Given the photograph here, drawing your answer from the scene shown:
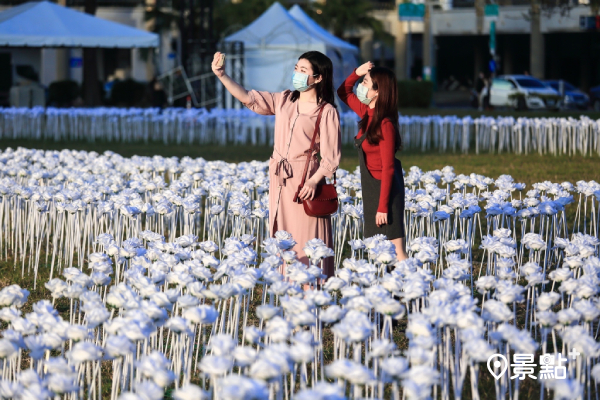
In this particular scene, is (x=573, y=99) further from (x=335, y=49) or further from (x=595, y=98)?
(x=335, y=49)

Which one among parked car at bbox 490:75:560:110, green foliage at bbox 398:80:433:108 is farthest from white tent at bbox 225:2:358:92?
green foliage at bbox 398:80:433:108

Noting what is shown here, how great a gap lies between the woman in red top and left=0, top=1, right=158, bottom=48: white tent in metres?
16.7

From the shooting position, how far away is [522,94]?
31375mm

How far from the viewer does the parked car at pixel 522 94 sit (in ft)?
103

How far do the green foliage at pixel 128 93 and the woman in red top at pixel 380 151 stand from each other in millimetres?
32441

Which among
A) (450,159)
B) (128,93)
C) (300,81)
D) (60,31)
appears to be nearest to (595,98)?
(128,93)

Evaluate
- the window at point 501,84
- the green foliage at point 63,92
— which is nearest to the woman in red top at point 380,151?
the window at point 501,84

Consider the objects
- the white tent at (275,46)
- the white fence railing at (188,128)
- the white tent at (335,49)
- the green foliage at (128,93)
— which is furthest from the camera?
the green foliage at (128,93)

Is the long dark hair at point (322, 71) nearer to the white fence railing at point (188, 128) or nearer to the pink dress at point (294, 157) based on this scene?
the pink dress at point (294, 157)

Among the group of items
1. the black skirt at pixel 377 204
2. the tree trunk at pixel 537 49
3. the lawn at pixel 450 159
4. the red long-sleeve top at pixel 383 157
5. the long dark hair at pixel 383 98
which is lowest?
the lawn at pixel 450 159

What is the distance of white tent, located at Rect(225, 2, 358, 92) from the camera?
23438mm

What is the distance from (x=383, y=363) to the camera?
3.34 m

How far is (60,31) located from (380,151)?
17.6 m

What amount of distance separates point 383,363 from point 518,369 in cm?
140
